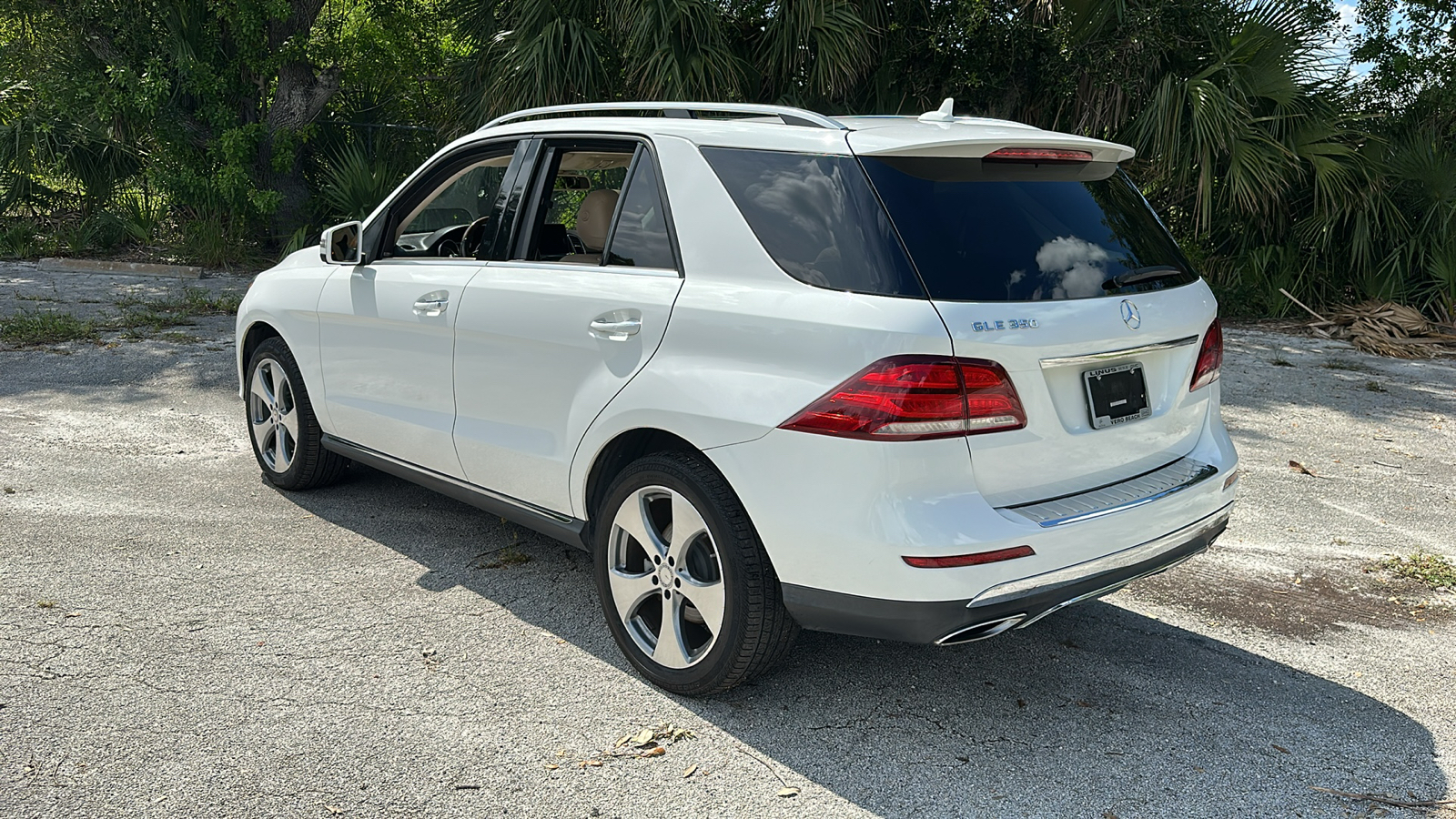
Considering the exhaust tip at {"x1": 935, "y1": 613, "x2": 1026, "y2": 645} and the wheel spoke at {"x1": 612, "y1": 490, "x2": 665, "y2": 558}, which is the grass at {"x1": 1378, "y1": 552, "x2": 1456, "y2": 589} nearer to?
the exhaust tip at {"x1": 935, "y1": 613, "x2": 1026, "y2": 645}

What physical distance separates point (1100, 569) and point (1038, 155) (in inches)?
48.3

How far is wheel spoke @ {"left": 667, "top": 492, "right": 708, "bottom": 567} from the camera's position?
Answer: 343 cm

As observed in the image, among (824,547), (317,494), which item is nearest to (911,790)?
(824,547)

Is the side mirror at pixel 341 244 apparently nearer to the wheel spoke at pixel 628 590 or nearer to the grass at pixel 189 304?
the wheel spoke at pixel 628 590

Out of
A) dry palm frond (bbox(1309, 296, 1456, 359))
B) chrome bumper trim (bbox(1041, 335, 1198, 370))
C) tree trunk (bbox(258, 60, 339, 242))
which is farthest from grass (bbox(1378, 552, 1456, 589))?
tree trunk (bbox(258, 60, 339, 242))

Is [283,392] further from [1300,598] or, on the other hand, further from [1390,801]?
[1390,801]

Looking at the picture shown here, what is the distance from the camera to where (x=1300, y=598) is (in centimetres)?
461

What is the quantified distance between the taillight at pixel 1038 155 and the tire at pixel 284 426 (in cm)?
340

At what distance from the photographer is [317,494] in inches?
223

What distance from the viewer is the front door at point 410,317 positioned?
175 inches

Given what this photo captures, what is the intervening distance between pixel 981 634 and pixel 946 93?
9487mm

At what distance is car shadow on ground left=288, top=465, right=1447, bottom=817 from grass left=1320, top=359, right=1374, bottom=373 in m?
6.54

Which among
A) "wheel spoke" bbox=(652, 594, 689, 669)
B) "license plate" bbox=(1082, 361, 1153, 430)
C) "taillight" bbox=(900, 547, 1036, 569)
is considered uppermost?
"license plate" bbox=(1082, 361, 1153, 430)

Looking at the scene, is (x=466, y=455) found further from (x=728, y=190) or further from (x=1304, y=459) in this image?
(x=1304, y=459)
